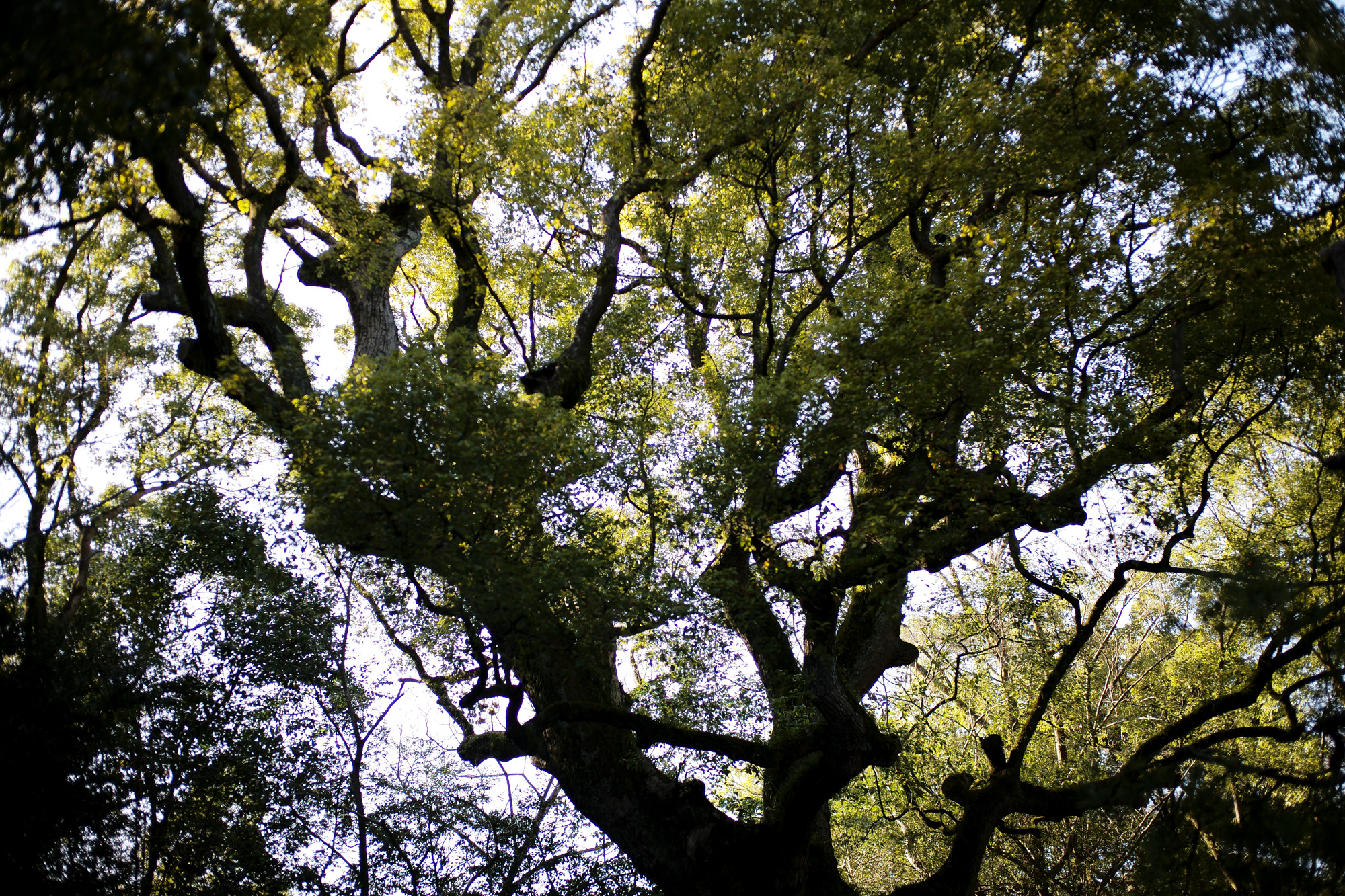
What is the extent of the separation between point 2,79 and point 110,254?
7632mm

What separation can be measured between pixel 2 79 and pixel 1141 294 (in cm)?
710

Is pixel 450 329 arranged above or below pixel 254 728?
above

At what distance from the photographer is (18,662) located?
262 inches

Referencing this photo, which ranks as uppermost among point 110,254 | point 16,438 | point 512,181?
point 110,254

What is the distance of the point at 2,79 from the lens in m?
2.93

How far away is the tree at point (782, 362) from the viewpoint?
20.1ft

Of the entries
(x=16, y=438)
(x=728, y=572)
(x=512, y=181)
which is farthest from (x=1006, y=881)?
(x=16, y=438)

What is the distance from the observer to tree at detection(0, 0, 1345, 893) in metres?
6.12

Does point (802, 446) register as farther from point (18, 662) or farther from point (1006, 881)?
point (1006, 881)

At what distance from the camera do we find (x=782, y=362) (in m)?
7.69

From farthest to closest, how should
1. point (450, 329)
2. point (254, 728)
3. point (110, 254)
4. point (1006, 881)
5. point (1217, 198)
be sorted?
point (1006, 881) < point (110, 254) < point (450, 329) < point (254, 728) < point (1217, 198)

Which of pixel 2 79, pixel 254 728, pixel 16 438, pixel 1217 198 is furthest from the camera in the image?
pixel 16 438

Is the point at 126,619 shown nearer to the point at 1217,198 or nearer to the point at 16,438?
the point at 16,438

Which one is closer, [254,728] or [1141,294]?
[1141,294]
